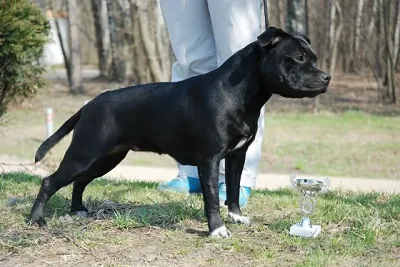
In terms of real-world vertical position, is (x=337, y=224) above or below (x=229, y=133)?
below

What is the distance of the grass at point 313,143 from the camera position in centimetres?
1108

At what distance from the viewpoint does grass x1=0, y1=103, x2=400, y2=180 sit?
436 inches

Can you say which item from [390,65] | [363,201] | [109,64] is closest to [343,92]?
[390,65]

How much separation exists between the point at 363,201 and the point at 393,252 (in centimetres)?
159

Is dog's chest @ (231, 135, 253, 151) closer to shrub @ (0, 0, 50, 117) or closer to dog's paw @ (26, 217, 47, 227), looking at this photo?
dog's paw @ (26, 217, 47, 227)

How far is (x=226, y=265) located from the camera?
12.6 feet

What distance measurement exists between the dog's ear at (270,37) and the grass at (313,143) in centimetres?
542

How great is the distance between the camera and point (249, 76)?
169 inches

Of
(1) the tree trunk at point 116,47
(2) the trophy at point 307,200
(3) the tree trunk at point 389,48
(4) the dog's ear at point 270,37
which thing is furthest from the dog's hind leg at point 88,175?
(1) the tree trunk at point 116,47

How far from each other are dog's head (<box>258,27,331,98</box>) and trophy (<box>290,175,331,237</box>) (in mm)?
571

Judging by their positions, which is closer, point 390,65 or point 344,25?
point 390,65

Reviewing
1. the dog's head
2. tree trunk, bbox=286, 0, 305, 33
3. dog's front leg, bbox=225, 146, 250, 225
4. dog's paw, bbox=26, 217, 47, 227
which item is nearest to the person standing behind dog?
dog's front leg, bbox=225, 146, 250, 225

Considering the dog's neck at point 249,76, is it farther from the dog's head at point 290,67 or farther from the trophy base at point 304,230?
the trophy base at point 304,230

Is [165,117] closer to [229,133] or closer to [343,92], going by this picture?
[229,133]
